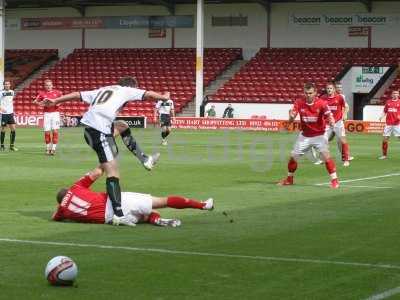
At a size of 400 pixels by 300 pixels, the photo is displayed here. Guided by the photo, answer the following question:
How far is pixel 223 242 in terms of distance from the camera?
38.3 feet

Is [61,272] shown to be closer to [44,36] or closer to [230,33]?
[230,33]

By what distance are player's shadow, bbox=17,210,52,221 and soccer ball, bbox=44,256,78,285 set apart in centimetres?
500

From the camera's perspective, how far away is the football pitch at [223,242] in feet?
29.2

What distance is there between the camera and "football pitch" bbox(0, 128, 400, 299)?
350 inches

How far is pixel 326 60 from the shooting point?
61.0 metres

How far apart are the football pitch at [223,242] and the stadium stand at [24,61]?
1807 inches

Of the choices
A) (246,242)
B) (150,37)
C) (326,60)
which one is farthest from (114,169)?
(150,37)

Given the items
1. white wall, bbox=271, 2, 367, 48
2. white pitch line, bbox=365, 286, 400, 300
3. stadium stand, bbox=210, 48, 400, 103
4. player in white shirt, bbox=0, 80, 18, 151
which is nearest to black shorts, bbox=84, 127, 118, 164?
white pitch line, bbox=365, 286, 400, 300

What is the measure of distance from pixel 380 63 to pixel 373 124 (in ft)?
30.1

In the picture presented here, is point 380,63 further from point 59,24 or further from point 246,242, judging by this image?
point 246,242

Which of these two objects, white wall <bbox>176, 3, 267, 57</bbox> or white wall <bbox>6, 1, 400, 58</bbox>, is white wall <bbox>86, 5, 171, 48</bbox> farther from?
white wall <bbox>176, 3, 267, 57</bbox>

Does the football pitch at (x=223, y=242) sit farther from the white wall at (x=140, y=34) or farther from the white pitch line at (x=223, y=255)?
the white wall at (x=140, y=34)

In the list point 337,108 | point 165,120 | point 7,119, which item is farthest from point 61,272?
point 165,120

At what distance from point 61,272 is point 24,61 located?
205ft
